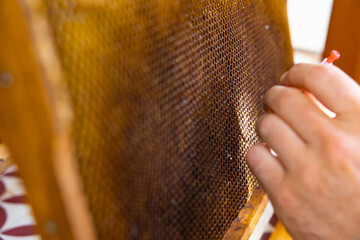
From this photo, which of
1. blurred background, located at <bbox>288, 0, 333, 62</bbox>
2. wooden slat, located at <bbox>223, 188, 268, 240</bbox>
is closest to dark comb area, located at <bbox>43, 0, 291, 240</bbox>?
wooden slat, located at <bbox>223, 188, 268, 240</bbox>

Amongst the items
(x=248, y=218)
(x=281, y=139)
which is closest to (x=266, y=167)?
(x=281, y=139)

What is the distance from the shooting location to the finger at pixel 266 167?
393mm

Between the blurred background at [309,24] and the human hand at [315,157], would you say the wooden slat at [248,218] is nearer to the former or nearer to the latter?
the human hand at [315,157]

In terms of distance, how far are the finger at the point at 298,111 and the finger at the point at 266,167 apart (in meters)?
0.04

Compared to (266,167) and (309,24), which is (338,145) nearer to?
(266,167)

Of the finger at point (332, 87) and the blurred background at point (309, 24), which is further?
the blurred background at point (309, 24)

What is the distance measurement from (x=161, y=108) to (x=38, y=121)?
148 mm

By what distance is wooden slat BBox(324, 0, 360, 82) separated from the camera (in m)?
0.67

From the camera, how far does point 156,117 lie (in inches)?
14.4

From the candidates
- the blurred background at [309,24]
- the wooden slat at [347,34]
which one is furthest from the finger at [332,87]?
the blurred background at [309,24]

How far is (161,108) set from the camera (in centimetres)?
37

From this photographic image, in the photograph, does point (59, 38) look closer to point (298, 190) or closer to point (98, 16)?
point (98, 16)

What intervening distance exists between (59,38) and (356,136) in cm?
29

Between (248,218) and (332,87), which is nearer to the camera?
(332,87)
